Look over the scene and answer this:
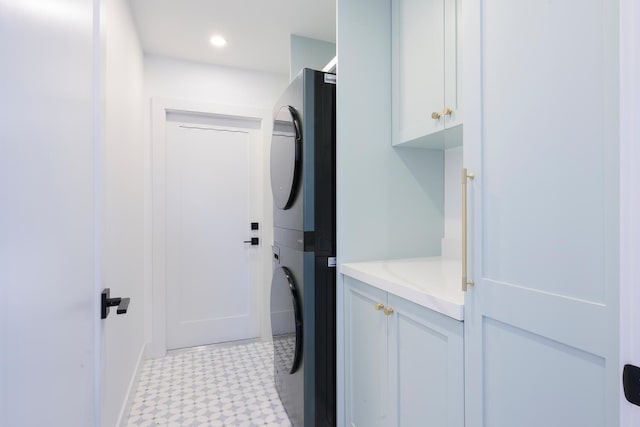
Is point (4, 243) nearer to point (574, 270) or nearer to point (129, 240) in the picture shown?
point (574, 270)

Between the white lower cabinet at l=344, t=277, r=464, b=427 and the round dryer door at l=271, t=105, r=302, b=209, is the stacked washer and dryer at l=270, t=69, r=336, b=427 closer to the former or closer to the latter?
the round dryer door at l=271, t=105, r=302, b=209

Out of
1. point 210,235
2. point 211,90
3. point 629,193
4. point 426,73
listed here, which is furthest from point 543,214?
point 211,90

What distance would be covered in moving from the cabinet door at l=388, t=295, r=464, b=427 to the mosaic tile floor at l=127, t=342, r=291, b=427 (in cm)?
99

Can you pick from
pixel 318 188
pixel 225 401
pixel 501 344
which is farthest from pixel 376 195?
pixel 225 401

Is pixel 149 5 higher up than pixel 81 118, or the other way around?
pixel 149 5

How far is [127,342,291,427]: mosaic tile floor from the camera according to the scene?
183 cm

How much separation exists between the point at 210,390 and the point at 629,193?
236cm

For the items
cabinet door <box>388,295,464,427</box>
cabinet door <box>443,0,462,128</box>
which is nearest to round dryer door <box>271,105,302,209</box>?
cabinet door <box>443,0,462,128</box>

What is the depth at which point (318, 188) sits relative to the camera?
1494mm

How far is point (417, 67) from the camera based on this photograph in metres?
1.39

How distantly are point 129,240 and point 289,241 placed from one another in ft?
3.66

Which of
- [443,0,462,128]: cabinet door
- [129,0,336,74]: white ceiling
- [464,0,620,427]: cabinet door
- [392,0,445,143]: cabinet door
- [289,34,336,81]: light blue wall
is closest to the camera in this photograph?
[464,0,620,427]: cabinet door

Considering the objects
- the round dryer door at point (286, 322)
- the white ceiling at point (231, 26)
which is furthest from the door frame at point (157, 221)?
the round dryer door at point (286, 322)

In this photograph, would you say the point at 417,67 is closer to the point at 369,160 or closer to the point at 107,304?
the point at 369,160
